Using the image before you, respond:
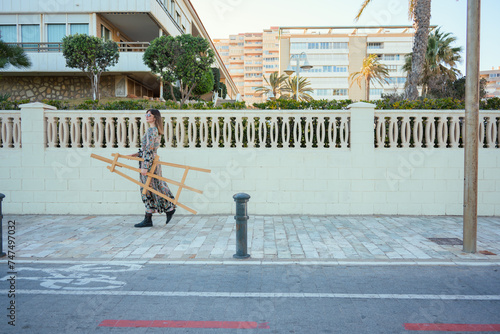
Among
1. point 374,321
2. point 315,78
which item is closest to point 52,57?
point 374,321

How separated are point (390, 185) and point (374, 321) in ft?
18.6

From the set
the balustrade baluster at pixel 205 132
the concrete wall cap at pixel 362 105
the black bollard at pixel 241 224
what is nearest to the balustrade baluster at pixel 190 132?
the balustrade baluster at pixel 205 132

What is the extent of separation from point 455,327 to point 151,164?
5652 mm

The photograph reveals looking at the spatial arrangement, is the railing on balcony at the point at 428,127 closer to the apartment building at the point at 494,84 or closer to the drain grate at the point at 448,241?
the drain grate at the point at 448,241

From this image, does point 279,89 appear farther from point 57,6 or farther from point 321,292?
point 321,292

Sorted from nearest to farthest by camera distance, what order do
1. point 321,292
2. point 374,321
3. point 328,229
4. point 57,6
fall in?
point 374,321 < point 321,292 < point 328,229 < point 57,6

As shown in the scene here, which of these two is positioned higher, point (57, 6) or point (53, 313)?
point (57, 6)

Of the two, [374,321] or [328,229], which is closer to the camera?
[374,321]

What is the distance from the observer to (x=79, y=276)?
5.16 meters

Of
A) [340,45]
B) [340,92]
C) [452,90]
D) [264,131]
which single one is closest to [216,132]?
[264,131]

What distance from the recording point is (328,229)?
306 inches

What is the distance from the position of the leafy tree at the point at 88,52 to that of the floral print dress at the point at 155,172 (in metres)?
14.3

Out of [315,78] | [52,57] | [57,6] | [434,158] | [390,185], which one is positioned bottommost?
[390,185]

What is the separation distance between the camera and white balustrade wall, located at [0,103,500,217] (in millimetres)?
9016
